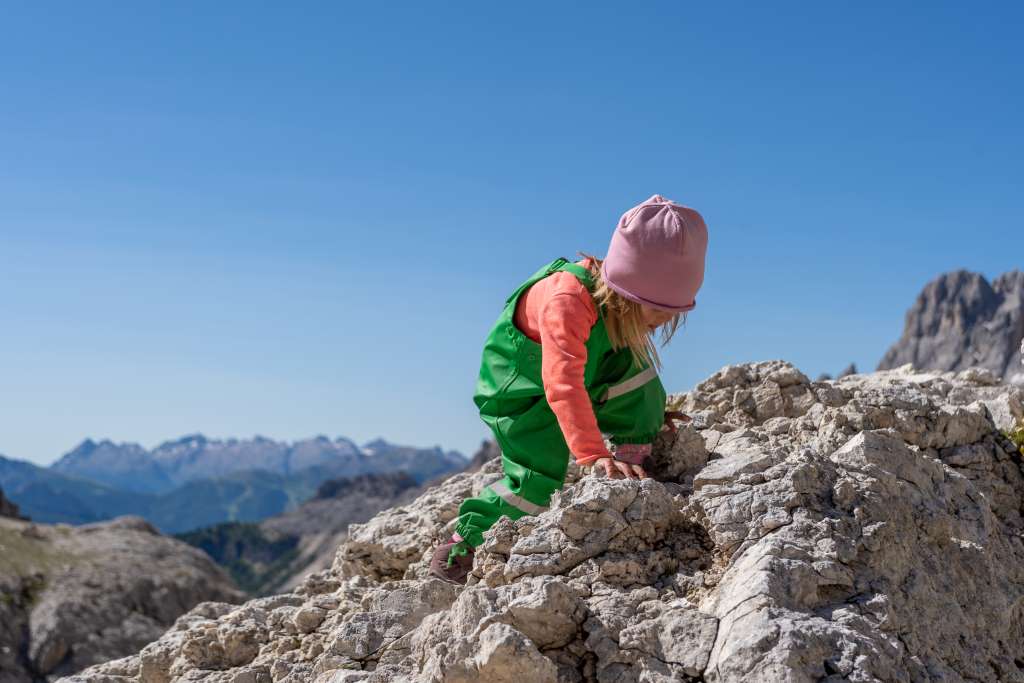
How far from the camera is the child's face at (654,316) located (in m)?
4.73

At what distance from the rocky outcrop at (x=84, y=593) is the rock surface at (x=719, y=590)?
18.2 metres

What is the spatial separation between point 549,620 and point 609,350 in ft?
6.10

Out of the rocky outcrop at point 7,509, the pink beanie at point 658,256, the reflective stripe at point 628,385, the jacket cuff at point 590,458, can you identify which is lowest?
the jacket cuff at point 590,458

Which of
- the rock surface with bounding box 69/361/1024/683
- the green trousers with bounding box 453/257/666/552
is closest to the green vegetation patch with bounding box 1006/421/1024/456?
the rock surface with bounding box 69/361/1024/683

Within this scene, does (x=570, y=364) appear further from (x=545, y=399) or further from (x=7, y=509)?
(x=7, y=509)

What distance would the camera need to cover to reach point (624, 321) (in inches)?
187

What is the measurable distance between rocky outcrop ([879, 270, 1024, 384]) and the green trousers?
416 feet

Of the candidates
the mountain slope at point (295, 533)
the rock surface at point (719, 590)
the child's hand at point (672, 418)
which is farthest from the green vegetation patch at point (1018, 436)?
the mountain slope at point (295, 533)

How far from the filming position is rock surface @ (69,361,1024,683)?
3.16 m

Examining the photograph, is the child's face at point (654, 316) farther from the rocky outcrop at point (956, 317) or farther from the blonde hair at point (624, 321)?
the rocky outcrop at point (956, 317)

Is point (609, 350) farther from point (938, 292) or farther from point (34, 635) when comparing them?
point (938, 292)

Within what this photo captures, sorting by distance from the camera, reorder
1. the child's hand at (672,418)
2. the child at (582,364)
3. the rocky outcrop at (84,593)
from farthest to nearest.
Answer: the rocky outcrop at (84,593) → the child's hand at (672,418) → the child at (582,364)

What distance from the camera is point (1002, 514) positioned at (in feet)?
16.9

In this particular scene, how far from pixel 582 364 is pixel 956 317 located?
454 feet
